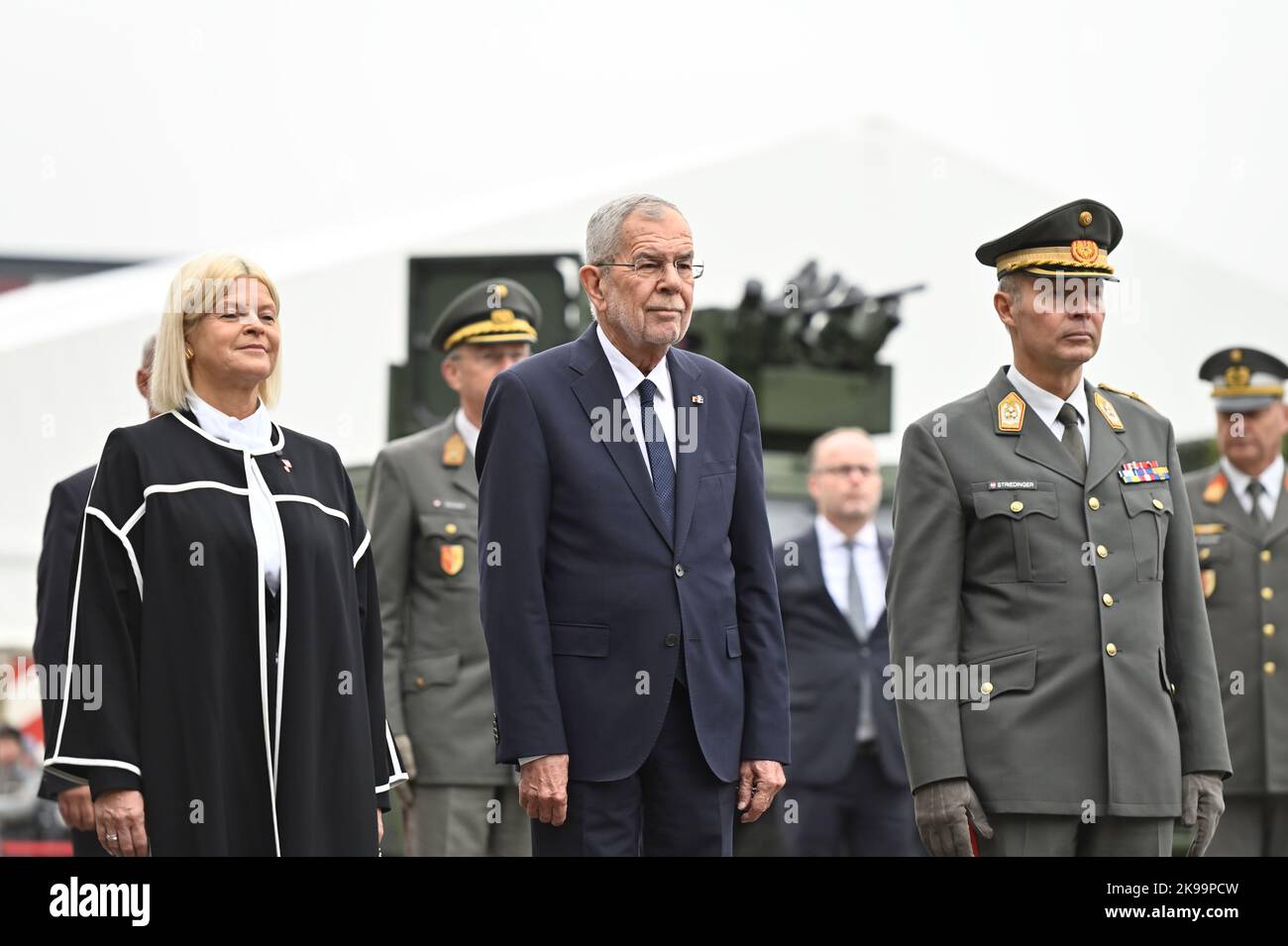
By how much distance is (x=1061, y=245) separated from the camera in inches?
204

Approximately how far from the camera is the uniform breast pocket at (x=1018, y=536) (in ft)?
16.4

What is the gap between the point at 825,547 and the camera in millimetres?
8828

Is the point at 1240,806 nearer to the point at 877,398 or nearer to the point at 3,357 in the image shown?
the point at 877,398

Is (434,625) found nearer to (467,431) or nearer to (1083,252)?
(467,431)

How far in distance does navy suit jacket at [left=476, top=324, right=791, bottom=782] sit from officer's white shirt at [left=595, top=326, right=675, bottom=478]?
0.02 m

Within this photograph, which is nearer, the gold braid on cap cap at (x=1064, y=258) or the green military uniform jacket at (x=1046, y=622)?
the green military uniform jacket at (x=1046, y=622)

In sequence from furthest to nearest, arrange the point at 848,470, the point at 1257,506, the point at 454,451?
the point at 848,470, the point at 1257,506, the point at 454,451

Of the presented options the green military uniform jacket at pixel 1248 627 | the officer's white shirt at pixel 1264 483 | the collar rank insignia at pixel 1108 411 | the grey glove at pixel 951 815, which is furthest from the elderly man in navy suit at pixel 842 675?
the grey glove at pixel 951 815

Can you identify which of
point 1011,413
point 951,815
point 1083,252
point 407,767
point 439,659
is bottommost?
point 951,815

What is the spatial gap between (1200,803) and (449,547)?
286 centimetres

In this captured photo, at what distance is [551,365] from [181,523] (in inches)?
37.1

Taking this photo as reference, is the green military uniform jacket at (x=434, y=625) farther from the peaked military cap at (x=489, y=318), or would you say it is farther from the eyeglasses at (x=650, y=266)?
the eyeglasses at (x=650, y=266)

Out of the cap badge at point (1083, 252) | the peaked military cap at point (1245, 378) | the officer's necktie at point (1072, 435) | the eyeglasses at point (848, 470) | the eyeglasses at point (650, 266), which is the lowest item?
the officer's necktie at point (1072, 435)

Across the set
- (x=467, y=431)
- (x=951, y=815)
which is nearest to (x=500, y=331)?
(x=467, y=431)
